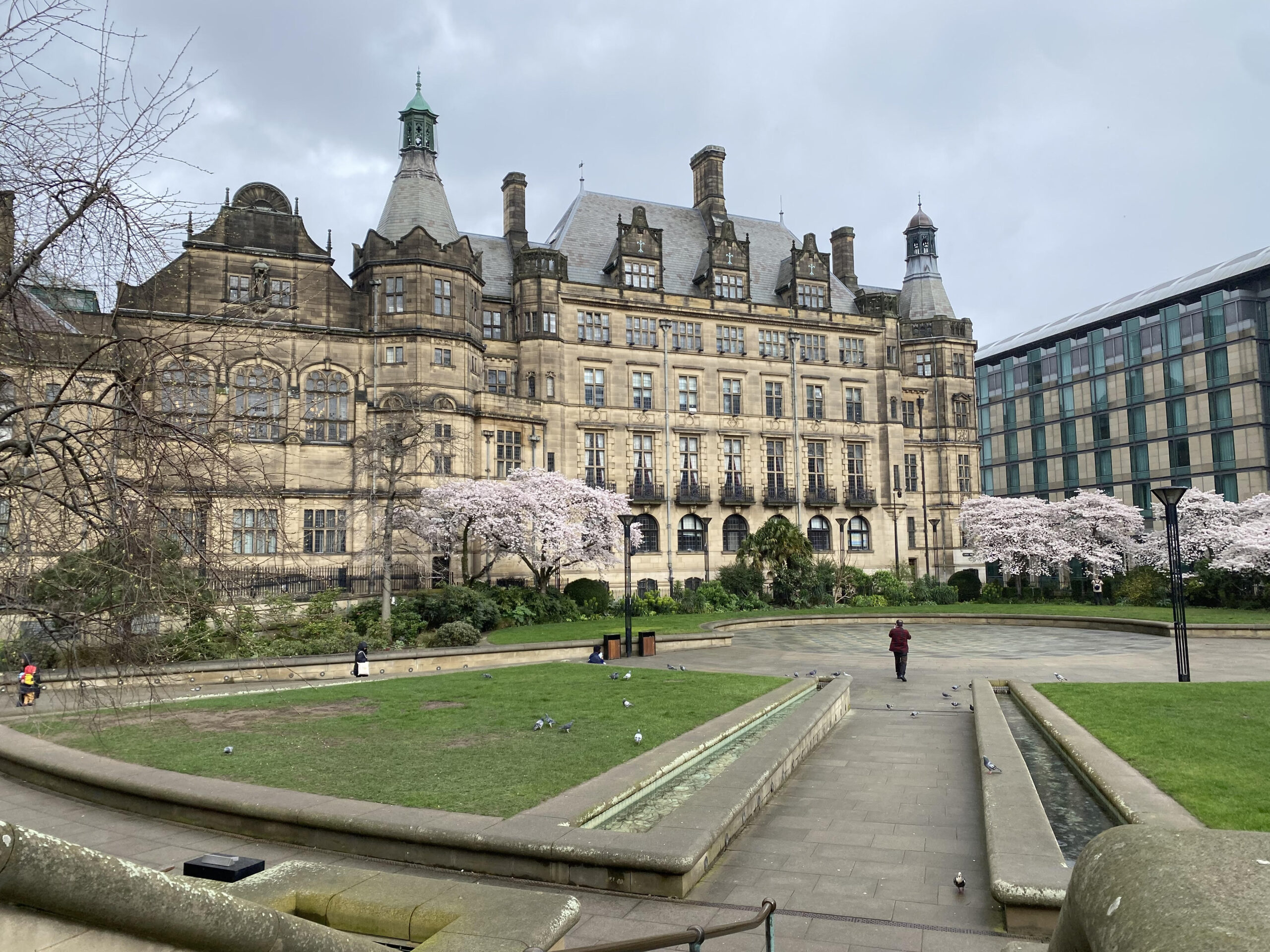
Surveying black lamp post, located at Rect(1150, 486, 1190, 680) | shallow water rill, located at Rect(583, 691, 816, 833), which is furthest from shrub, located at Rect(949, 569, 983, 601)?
shallow water rill, located at Rect(583, 691, 816, 833)

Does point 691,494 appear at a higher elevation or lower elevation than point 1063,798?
higher

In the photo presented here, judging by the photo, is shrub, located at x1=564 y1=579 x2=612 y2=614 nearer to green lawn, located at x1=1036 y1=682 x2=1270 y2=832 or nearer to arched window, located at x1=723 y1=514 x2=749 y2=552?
arched window, located at x1=723 y1=514 x2=749 y2=552

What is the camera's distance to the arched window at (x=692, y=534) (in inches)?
1983

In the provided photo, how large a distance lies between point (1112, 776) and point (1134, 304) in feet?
242

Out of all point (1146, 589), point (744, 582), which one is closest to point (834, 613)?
point (744, 582)

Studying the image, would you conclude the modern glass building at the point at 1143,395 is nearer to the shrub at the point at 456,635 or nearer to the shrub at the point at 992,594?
the shrub at the point at 992,594

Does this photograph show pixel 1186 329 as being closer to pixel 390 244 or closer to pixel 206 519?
pixel 390 244

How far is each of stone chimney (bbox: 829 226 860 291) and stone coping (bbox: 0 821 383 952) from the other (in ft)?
202

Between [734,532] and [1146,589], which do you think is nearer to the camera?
[1146,589]

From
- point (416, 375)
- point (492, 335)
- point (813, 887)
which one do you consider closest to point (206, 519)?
point (813, 887)

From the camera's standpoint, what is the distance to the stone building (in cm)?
4028

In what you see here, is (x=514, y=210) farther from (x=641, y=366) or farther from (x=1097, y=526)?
(x=1097, y=526)

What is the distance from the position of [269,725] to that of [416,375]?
28.7m

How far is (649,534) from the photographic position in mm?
49562
